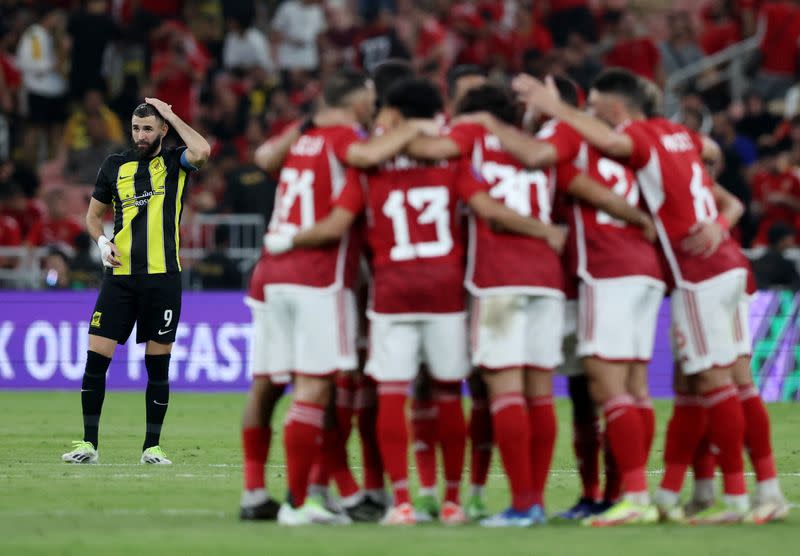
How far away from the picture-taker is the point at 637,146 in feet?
28.2

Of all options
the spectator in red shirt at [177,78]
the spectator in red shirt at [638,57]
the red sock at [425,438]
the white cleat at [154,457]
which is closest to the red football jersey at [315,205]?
the red sock at [425,438]

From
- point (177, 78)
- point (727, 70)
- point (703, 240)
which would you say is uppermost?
point (727, 70)

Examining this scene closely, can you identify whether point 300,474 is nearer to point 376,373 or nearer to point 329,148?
point 376,373

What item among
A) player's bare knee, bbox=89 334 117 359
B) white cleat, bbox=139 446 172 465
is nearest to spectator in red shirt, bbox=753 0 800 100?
player's bare knee, bbox=89 334 117 359

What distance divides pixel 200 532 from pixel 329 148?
6.80ft

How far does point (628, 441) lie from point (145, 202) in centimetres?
482

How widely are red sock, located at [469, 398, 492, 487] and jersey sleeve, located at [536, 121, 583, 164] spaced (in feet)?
4.93

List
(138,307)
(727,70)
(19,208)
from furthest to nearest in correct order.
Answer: (727,70) → (19,208) → (138,307)

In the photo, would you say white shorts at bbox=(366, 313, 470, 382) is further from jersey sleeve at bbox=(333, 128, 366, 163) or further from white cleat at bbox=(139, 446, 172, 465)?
white cleat at bbox=(139, 446, 172, 465)

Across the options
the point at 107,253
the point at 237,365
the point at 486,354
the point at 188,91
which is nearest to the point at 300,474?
the point at 486,354

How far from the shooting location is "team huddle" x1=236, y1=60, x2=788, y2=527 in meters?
8.44

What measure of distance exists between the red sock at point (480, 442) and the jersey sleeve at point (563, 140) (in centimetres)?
150

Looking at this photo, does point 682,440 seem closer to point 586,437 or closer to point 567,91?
point 586,437

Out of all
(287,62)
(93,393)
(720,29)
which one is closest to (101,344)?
(93,393)
